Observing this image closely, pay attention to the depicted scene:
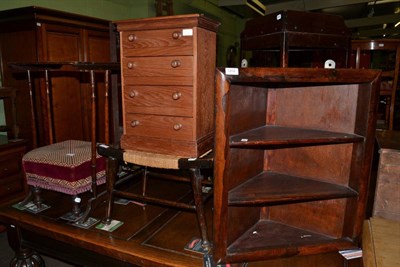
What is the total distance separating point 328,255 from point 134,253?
93 cm

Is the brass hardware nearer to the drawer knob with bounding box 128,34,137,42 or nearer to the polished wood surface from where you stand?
the drawer knob with bounding box 128,34,137,42

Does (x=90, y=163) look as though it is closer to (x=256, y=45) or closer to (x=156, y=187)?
(x=156, y=187)

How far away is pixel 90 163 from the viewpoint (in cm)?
171

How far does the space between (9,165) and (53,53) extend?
1.16 meters

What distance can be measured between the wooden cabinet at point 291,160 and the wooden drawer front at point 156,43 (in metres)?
0.28

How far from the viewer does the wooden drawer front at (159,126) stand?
1.45 m

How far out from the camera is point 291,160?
1.70 m

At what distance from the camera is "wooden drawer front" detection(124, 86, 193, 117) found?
1419 millimetres

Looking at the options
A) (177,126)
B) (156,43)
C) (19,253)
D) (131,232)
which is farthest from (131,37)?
(19,253)

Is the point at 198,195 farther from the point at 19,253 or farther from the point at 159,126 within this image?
the point at 19,253

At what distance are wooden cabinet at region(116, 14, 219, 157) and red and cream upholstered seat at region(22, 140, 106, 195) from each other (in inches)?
12.4

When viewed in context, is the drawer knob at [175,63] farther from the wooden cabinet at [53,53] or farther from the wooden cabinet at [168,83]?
the wooden cabinet at [53,53]

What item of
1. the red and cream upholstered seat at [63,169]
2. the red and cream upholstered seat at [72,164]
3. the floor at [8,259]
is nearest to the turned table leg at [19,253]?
the red and cream upholstered seat at [72,164]

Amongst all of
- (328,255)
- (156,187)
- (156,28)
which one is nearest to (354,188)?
(328,255)
